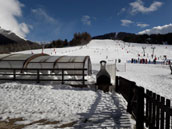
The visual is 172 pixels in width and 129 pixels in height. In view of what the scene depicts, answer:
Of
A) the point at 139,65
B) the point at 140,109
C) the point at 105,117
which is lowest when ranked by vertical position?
the point at 105,117

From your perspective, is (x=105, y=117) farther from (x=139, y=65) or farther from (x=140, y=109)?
(x=139, y=65)

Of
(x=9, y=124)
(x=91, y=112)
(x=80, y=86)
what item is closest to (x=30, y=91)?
(x=80, y=86)

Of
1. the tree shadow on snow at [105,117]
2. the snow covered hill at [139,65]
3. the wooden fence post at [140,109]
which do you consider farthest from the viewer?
the snow covered hill at [139,65]

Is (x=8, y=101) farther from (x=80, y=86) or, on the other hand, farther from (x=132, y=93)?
(x=132, y=93)

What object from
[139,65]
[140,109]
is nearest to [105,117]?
[140,109]

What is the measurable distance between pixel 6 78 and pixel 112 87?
27.5 feet

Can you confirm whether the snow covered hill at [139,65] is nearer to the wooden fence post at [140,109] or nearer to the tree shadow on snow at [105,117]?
the tree shadow on snow at [105,117]

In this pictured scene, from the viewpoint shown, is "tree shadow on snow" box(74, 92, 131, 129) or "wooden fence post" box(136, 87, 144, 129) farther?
"tree shadow on snow" box(74, 92, 131, 129)

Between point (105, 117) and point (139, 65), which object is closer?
point (105, 117)

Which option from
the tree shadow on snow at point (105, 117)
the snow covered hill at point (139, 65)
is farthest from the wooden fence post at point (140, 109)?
the snow covered hill at point (139, 65)

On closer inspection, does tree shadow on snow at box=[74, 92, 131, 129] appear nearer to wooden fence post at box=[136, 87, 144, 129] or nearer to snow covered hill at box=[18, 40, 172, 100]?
wooden fence post at box=[136, 87, 144, 129]

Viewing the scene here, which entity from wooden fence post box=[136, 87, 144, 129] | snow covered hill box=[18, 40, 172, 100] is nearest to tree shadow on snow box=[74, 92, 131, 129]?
wooden fence post box=[136, 87, 144, 129]

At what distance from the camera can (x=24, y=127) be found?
4781 millimetres

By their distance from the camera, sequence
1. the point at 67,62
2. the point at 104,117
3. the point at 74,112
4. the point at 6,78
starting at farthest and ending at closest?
the point at 67,62 → the point at 6,78 → the point at 74,112 → the point at 104,117
